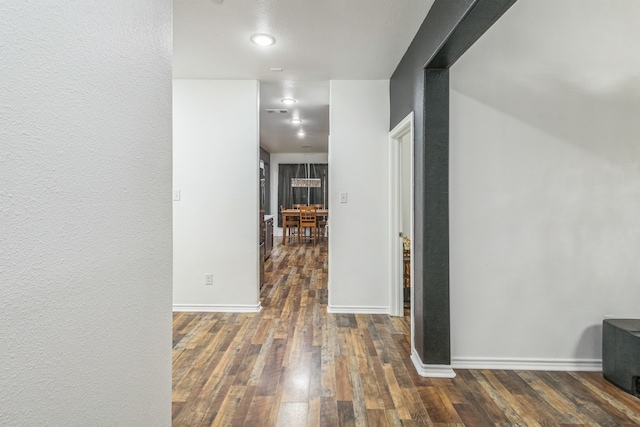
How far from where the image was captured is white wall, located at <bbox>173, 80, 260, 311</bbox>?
3.43 m

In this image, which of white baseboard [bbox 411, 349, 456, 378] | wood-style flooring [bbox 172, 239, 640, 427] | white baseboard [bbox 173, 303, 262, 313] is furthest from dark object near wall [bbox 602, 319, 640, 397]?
white baseboard [bbox 173, 303, 262, 313]

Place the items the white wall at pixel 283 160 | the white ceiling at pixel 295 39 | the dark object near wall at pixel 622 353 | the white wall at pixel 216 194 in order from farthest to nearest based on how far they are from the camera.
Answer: the white wall at pixel 283 160 → the white wall at pixel 216 194 → the white ceiling at pixel 295 39 → the dark object near wall at pixel 622 353

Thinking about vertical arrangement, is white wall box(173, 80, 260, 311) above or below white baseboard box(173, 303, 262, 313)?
above

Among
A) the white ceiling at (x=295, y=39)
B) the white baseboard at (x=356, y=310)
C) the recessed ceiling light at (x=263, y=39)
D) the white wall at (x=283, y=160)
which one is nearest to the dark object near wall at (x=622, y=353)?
the white baseboard at (x=356, y=310)

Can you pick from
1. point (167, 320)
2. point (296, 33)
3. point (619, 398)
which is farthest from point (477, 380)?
point (296, 33)

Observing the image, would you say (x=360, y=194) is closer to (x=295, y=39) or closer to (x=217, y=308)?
(x=295, y=39)

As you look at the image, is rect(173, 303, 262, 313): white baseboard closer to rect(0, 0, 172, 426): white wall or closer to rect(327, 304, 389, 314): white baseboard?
rect(327, 304, 389, 314): white baseboard

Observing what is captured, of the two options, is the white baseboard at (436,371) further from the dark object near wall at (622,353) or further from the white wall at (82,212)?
the white wall at (82,212)

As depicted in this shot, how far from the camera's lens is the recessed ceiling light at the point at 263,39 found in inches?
97.0

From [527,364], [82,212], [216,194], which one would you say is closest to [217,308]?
[216,194]

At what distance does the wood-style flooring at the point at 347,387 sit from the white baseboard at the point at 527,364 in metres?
0.05

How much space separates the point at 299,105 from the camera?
4520mm

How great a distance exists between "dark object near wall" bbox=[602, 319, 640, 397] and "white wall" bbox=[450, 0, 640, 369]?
0.39 feet

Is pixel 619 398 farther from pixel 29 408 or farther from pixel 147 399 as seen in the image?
pixel 29 408
